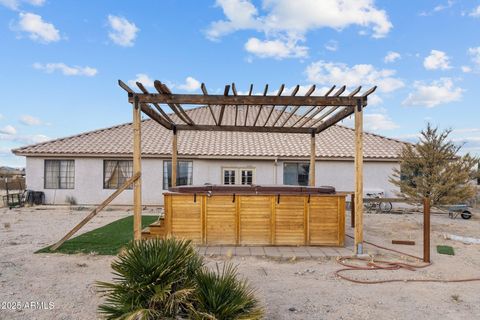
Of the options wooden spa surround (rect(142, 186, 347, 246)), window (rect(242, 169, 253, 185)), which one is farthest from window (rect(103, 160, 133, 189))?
wooden spa surround (rect(142, 186, 347, 246))

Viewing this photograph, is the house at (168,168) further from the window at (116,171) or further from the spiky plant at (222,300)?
the spiky plant at (222,300)

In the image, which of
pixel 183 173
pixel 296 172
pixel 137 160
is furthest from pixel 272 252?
pixel 183 173

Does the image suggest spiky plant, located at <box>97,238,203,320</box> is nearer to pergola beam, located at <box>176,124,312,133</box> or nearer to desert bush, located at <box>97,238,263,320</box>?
desert bush, located at <box>97,238,263,320</box>

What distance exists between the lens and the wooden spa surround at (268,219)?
21.0 feet

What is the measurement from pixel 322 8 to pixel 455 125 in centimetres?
494

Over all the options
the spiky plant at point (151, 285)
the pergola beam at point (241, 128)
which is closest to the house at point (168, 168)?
the pergola beam at point (241, 128)

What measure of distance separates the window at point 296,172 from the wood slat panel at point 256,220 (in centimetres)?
775

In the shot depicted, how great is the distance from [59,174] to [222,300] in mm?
13735

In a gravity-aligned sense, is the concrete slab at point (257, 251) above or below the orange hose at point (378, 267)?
above

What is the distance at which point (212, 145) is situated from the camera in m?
14.8

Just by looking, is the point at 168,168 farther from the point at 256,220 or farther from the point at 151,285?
the point at 151,285

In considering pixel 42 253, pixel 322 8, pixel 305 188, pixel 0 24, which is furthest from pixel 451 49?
pixel 0 24

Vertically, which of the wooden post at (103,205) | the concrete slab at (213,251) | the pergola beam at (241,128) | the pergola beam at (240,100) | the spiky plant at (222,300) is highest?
the pergola beam at (240,100)

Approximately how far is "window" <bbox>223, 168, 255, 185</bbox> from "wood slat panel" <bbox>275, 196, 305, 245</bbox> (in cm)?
743
